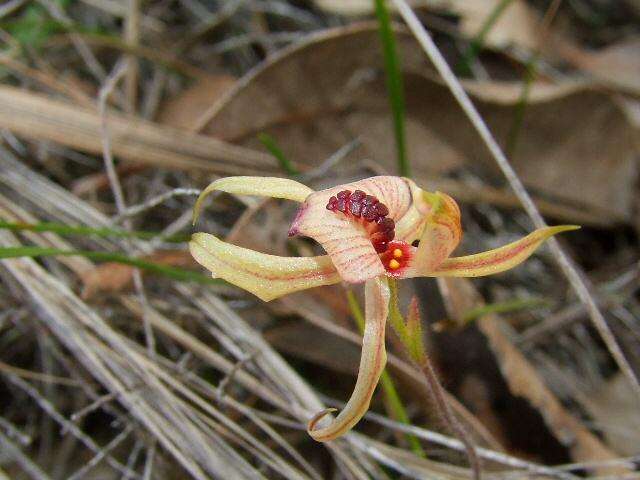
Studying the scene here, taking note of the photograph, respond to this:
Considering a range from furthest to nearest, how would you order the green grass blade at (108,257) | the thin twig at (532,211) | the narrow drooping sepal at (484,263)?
the thin twig at (532,211) < the green grass blade at (108,257) < the narrow drooping sepal at (484,263)

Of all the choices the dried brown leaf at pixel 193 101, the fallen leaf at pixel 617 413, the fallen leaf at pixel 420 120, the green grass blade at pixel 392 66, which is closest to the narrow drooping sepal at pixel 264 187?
the green grass blade at pixel 392 66

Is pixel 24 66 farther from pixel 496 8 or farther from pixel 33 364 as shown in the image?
pixel 496 8

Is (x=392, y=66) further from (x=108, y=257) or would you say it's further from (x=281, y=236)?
(x=108, y=257)

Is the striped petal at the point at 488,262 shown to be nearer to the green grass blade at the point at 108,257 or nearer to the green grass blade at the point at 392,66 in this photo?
the green grass blade at the point at 108,257

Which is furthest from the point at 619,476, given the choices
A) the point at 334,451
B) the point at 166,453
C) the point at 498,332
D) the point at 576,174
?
the point at 576,174

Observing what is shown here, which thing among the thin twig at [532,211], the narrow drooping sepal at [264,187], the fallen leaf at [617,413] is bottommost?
the fallen leaf at [617,413]

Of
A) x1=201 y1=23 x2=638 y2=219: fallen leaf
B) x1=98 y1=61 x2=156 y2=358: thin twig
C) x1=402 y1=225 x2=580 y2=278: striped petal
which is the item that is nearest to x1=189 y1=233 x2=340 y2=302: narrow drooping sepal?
x1=402 y1=225 x2=580 y2=278: striped petal
